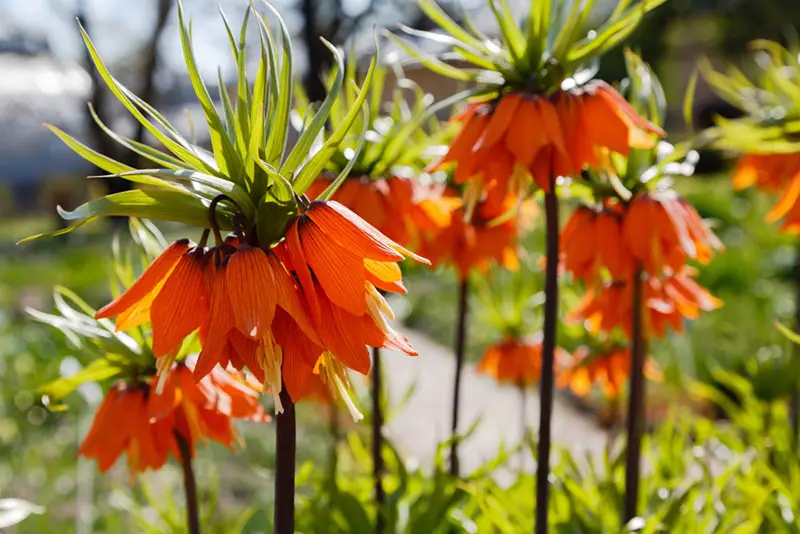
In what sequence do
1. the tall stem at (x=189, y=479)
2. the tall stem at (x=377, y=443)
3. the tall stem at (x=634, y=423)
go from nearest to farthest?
the tall stem at (x=189, y=479)
the tall stem at (x=634, y=423)
the tall stem at (x=377, y=443)

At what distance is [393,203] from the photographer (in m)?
1.27

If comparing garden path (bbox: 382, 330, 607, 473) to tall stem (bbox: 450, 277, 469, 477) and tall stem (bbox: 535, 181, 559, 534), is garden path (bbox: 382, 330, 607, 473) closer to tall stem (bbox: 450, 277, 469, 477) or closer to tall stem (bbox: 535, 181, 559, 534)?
tall stem (bbox: 450, 277, 469, 477)

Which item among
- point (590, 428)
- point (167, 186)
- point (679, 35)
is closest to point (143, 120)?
point (167, 186)

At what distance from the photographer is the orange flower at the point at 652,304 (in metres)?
1.43

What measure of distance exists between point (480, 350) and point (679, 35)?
1441 centimetres

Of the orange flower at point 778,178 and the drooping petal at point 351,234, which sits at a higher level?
the orange flower at point 778,178

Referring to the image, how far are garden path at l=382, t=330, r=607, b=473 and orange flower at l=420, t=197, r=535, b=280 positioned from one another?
4.42 ft

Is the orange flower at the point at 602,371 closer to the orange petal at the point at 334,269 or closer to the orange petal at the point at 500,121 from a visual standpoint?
the orange petal at the point at 500,121

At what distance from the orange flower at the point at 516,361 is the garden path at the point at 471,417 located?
77cm

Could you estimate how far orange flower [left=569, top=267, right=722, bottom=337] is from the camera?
1431 millimetres

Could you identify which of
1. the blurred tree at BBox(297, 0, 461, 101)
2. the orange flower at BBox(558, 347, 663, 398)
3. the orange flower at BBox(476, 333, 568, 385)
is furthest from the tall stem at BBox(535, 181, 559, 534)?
the blurred tree at BBox(297, 0, 461, 101)

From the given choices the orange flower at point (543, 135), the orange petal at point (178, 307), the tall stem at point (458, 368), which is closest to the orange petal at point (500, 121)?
the orange flower at point (543, 135)

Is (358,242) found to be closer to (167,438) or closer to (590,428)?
(167,438)

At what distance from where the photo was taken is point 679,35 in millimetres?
17062
